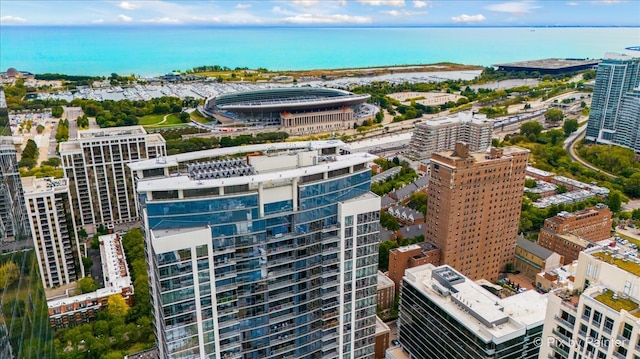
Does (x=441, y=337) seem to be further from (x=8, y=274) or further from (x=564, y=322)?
(x=8, y=274)

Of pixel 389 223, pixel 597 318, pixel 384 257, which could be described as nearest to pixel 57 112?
pixel 389 223

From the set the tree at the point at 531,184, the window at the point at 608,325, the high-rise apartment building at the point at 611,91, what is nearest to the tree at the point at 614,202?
the tree at the point at 531,184

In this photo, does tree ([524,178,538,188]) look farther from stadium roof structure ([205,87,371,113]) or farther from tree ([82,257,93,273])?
tree ([82,257,93,273])

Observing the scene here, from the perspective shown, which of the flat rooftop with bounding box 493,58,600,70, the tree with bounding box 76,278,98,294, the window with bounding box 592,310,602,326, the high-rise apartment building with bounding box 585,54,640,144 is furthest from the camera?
the flat rooftop with bounding box 493,58,600,70

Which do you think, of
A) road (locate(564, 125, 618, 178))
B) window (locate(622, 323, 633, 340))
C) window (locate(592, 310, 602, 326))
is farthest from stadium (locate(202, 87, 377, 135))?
window (locate(622, 323, 633, 340))

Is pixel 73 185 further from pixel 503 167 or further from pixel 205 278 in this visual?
pixel 503 167
